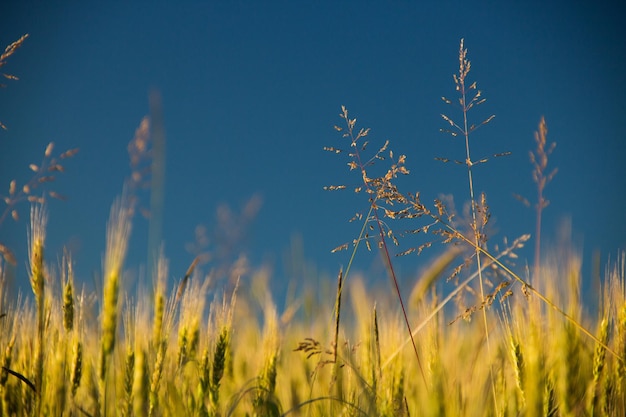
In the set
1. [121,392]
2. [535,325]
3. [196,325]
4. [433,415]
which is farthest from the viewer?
[196,325]

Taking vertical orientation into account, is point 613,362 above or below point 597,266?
below

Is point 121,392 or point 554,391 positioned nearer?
point 554,391

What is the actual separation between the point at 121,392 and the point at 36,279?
0.59 metres

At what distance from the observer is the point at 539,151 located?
2.14 metres

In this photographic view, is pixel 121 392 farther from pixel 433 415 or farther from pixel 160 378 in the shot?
pixel 433 415

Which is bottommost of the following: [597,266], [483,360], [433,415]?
[433,415]

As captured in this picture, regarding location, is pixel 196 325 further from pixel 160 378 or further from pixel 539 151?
pixel 539 151

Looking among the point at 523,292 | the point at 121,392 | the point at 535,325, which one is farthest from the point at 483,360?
the point at 121,392

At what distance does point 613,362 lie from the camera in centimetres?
218

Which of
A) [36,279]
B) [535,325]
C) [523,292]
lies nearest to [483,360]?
[523,292]

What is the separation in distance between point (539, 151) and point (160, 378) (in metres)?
1.57

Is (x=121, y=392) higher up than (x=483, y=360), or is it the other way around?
(x=483, y=360)

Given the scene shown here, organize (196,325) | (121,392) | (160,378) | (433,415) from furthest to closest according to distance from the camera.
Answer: (196,325) < (121,392) < (160,378) < (433,415)

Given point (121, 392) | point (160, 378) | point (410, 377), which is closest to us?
point (160, 378)
